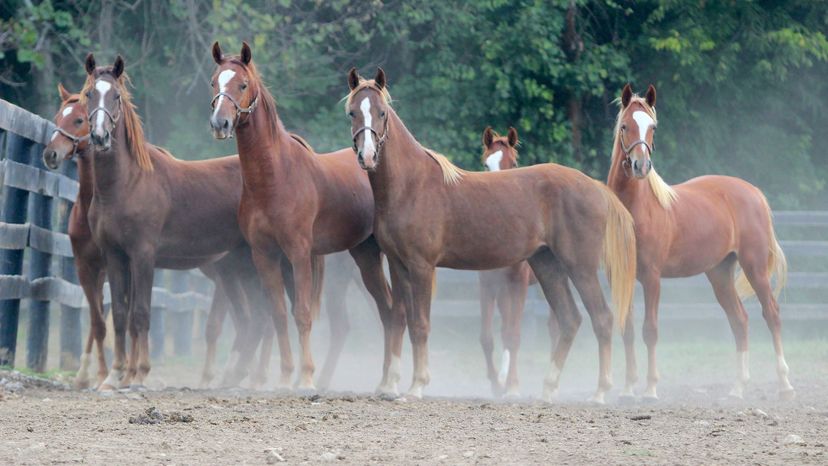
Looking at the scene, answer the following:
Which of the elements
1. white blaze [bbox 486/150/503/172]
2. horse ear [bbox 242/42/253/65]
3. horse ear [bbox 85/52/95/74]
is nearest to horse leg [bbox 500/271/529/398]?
white blaze [bbox 486/150/503/172]

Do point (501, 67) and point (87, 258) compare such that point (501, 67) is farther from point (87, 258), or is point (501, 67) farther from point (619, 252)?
point (87, 258)

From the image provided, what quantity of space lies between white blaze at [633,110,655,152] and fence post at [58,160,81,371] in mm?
4961

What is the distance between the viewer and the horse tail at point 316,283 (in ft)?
32.1

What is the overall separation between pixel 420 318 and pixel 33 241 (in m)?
3.39

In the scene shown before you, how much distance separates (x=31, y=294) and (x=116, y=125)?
176cm

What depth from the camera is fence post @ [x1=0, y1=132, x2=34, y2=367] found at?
9.21 m

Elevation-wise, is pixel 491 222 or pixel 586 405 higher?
pixel 491 222

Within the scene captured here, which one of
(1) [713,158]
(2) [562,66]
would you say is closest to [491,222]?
(2) [562,66]

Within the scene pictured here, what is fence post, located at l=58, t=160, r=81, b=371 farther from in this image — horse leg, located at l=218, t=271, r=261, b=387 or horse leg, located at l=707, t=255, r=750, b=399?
horse leg, located at l=707, t=255, r=750, b=399

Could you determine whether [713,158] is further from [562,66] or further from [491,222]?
[491,222]

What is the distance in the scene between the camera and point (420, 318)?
27.1 feet

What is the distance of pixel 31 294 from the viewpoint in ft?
31.5

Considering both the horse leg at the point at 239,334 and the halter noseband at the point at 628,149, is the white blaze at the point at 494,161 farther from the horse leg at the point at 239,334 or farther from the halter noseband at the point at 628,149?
the horse leg at the point at 239,334

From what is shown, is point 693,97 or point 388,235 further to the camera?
point 693,97
